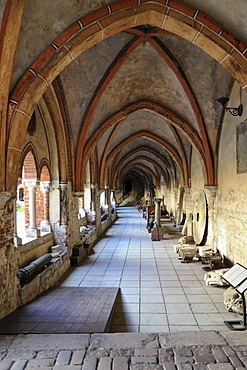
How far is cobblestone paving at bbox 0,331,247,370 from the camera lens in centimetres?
275

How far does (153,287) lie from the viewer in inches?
234

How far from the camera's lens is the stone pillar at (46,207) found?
7184 mm

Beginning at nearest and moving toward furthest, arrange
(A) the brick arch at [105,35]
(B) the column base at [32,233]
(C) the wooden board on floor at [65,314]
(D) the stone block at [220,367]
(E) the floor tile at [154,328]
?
(D) the stone block at [220,367] < (C) the wooden board on floor at [65,314] < (A) the brick arch at [105,35] < (E) the floor tile at [154,328] < (B) the column base at [32,233]

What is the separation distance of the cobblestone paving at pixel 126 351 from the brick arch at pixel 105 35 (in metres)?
1.97

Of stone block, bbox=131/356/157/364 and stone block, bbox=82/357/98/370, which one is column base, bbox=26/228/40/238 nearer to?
stone block, bbox=82/357/98/370

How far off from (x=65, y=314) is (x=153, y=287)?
2263 mm

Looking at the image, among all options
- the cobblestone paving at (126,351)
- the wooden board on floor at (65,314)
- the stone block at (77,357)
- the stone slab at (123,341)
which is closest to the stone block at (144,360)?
the cobblestone paving at (126,351)

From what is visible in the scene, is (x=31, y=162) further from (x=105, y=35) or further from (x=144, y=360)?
(x=144, y=360)

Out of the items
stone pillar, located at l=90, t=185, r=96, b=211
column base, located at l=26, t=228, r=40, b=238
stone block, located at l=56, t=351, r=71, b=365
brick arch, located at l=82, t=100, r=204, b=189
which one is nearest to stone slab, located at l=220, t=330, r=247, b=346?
stone block, located at l=56, t=351, r=71, b=365

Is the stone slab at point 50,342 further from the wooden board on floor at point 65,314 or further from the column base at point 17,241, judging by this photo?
the column base at point 17,241

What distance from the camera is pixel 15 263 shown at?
4.21 metres

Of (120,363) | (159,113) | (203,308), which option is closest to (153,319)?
(203,308)

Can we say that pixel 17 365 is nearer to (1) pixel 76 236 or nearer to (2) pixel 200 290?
(2) pixel 200 290

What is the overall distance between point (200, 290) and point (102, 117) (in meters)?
5.88
